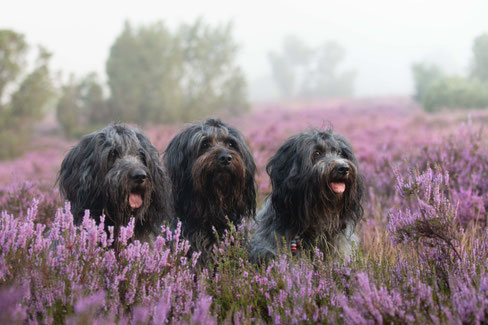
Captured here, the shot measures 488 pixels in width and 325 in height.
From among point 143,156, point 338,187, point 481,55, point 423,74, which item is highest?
point 481,55

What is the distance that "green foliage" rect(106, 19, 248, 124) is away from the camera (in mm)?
25516

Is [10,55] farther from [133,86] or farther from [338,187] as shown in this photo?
[338,187]

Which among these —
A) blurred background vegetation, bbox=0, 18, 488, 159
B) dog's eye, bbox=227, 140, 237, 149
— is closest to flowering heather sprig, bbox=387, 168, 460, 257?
dog's eye, bbox=227, 140, 237, 149

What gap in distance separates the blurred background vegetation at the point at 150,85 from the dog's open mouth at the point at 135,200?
1349 cm

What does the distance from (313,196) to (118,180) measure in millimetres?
1740

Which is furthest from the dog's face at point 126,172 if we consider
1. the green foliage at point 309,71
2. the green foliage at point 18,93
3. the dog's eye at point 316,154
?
the green foliage at point 309,71

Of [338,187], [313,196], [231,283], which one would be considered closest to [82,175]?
[231,283]

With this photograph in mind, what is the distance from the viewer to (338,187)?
3.83 metres

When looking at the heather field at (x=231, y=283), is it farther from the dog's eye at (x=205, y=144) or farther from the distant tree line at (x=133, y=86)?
the distant tree line at (x=133, y=86)

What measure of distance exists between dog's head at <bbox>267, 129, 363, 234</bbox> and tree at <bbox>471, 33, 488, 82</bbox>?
33.5 meters

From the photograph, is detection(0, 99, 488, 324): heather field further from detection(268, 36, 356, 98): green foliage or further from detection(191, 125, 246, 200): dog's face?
detection(268, 36, 356, 98): green foliage

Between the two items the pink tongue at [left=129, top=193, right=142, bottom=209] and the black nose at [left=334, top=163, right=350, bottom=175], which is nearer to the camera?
the pink tongue at [left=129, top=193, right=142, bottom=209]

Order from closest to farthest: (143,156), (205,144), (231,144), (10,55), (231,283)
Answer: (231,283) < (143,156) < (205,144) < (231,144) < (10,55)

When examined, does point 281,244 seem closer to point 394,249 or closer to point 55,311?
point 394,249
